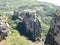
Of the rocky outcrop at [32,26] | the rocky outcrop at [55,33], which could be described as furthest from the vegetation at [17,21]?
the rocky outcrop at [55,33]

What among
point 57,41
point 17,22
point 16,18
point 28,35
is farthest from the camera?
point 16,18

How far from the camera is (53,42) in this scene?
1264 cm

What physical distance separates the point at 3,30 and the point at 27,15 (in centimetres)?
1086

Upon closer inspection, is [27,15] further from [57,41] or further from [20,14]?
[57,41]

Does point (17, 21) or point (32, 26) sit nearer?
point (32, 26)

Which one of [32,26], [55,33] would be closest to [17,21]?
[32,26]

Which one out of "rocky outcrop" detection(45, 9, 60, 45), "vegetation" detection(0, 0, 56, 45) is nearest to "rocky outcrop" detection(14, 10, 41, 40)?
"vegetation" detection(0, 0, 56, 45)

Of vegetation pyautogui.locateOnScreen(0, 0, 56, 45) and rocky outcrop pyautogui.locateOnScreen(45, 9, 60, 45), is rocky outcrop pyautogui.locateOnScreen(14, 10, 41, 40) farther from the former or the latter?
rocky outcrop pyautogui.locateOnScreen(45, 9, 60, 45)

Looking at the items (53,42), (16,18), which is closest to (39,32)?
(16,18)

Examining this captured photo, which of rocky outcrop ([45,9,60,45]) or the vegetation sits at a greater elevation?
rocky outcrop ([45,9,60,45])

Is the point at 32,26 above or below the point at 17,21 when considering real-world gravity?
above

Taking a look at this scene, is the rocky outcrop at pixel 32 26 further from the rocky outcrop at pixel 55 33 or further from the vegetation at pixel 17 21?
the rocky outcrop at pixel 55 33

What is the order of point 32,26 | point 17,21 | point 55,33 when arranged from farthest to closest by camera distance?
point 17,21
point 32,26
point 55,33

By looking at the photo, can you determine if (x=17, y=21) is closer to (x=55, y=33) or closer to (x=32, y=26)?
(x=32, y=26)
